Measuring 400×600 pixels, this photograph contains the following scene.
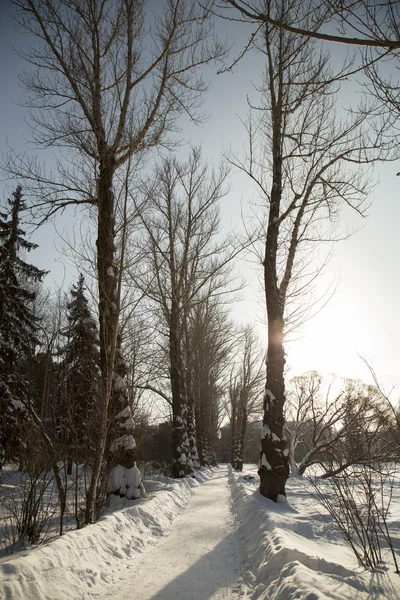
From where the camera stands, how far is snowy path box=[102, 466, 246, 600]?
302 centimetres

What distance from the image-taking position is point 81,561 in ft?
10.7

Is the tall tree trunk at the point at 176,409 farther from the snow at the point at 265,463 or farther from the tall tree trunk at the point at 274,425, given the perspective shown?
the snow at the point at 265,463

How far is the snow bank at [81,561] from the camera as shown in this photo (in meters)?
2.54

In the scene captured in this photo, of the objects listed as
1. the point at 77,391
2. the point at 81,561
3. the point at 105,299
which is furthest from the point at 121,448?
the point at 81,561

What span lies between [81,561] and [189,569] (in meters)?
1.12

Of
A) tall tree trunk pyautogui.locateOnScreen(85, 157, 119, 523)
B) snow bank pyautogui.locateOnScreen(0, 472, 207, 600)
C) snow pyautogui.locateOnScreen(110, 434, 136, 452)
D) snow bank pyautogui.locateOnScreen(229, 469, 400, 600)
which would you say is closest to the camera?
snow bank pyautogui.locateOnScreen(229, 469, 400, 600)

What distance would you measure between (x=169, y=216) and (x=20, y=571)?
12.9 meters

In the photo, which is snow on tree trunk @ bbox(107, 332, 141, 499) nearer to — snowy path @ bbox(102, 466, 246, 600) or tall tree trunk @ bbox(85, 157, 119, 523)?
tall tree trunk @ bbox(85, 157, 119, 523)

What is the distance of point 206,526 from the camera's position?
19.2 ft

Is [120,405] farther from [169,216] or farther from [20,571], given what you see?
[169,216]

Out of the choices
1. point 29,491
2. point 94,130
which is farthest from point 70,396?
point 94,130

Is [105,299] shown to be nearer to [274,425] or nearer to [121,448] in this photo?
[121,448]

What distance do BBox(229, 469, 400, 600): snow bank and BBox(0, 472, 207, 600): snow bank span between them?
1.32 meters

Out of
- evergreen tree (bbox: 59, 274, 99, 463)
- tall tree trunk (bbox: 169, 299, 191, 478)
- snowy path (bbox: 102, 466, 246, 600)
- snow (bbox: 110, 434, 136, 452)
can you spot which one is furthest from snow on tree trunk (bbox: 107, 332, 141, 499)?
tall tree trunk (bbox: 169, 299, 191, 478)
